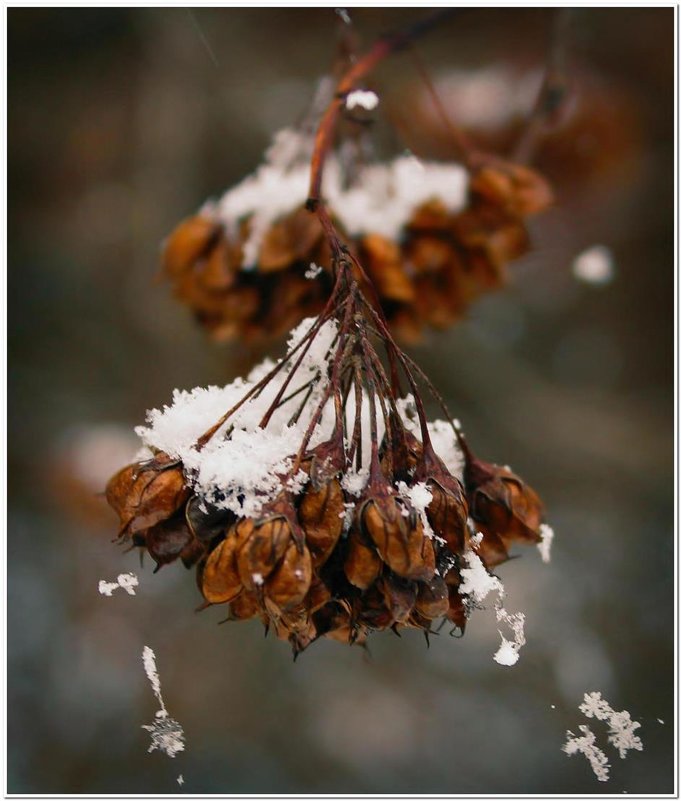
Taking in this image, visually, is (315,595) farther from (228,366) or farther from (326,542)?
(228,366)

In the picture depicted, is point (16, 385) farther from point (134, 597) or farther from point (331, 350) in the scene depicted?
point (331, 350)

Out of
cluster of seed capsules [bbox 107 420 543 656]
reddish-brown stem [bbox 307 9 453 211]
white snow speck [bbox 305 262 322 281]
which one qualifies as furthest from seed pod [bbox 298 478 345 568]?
white snow speck [bbox 305 262 322 281]

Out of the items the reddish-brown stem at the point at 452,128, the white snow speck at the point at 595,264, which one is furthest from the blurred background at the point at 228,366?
the reddish-brown stem at the point at 452,128

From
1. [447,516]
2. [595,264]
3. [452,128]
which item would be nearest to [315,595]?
[447,516]

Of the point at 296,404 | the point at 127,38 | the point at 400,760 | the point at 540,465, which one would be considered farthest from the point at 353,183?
the point at 400,760

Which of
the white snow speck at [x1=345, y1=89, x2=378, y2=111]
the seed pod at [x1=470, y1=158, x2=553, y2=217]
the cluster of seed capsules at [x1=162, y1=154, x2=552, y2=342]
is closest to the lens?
the white snow speck at [x1=345, y1=89, x2=378, y2=111]

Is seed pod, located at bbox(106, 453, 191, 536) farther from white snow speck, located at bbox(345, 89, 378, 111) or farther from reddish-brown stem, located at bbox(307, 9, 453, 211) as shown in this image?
white snow speck, located at bbox(345, 89, 378, 111)

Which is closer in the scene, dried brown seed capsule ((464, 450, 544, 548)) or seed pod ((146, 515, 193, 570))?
seed pod ((146, 515, 193, 570))
